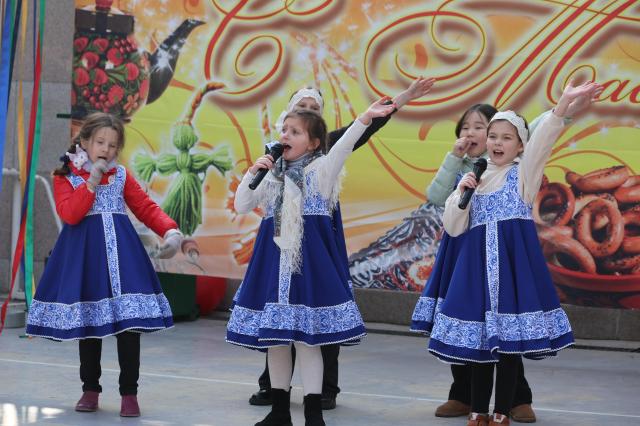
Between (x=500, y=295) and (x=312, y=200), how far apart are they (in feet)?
2.64

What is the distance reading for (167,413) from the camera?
4.97 m

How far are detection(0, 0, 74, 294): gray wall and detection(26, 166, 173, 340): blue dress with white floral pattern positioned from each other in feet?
10.8

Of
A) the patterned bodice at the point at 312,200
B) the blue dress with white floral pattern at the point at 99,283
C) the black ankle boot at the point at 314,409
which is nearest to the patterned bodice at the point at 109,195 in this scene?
the blue dress with white floral pattern at the point at 99,283

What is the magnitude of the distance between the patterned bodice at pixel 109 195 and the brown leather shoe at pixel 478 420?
5.45ft

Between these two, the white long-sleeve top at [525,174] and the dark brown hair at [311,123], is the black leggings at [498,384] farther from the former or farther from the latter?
the dark brown hair at [311,123]

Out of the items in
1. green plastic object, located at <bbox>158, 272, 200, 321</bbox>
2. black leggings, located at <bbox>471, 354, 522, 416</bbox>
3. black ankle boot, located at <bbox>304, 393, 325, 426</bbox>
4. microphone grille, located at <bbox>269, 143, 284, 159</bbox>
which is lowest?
black ankle boot, located at <bbox>304, 393, 325, 426</bbox>

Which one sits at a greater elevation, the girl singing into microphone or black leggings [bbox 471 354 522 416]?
the girl singing into microphone

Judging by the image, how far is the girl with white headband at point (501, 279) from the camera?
456cm

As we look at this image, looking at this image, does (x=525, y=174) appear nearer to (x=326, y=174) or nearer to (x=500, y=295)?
(x=500, y=295)

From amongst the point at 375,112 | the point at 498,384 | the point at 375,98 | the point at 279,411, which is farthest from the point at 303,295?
the point at 375,98

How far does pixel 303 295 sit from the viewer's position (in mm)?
4488

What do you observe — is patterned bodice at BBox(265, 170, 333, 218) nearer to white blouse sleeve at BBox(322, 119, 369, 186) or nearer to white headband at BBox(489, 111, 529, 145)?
white blouse sleeve at BBox(322, 119, 369, 186)

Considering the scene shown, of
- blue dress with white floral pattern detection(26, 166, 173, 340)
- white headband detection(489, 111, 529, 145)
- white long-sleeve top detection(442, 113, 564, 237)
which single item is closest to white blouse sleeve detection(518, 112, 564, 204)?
white long-sleeve top detection(442, 113, 564, 237)

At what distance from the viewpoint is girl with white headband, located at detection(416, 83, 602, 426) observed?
4559mm
